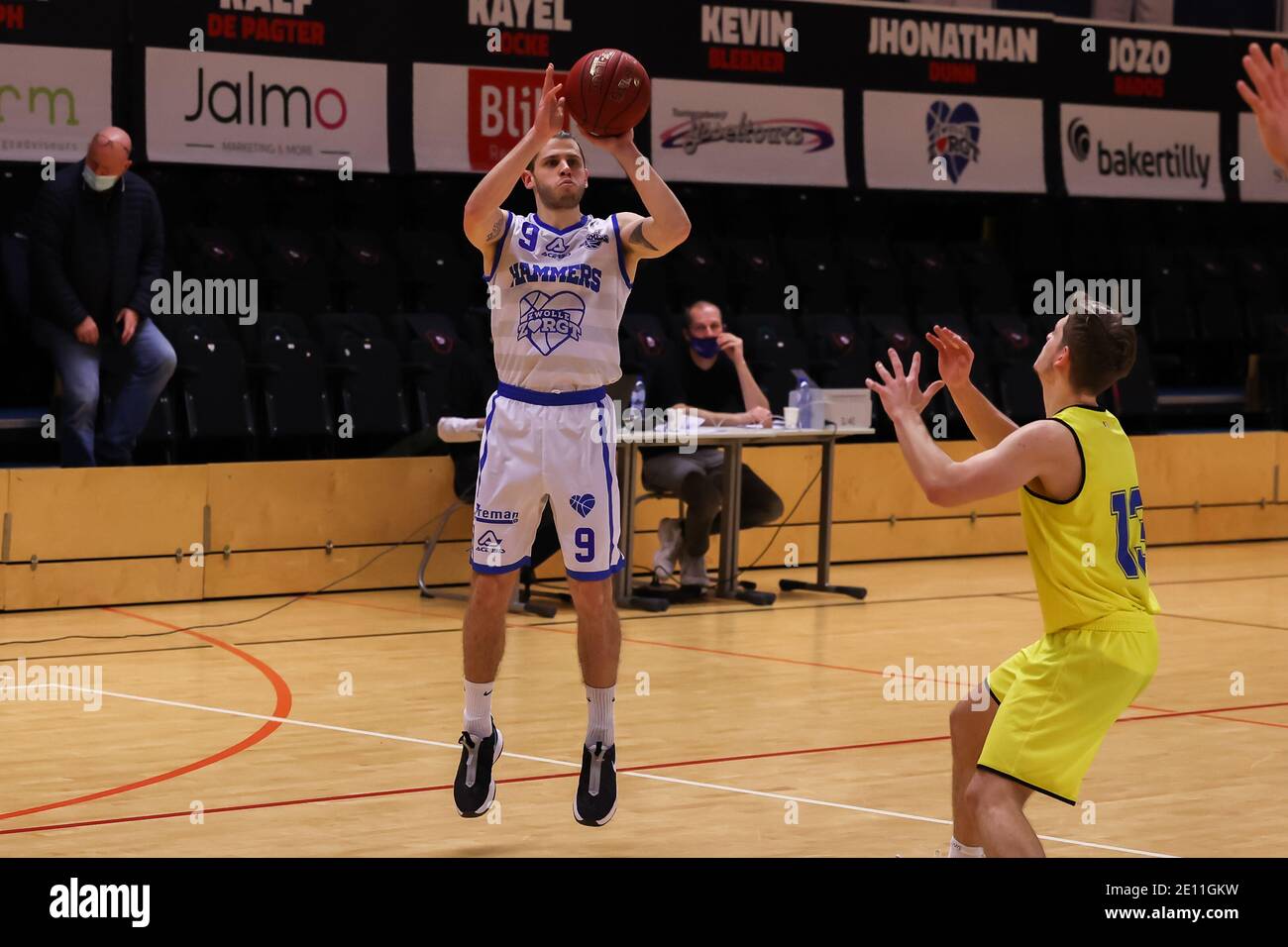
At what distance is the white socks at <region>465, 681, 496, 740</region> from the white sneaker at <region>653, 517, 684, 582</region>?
487 cm

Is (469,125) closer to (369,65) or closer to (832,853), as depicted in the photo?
(369,65)

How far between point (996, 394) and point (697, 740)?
6.73 meters

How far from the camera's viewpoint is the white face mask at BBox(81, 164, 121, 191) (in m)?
9.28

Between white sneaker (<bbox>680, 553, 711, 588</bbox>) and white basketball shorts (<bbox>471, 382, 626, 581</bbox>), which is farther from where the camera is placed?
white sneaker (<bbox>680, 553, 711, 588</bbox>)

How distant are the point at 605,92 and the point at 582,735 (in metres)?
2.36

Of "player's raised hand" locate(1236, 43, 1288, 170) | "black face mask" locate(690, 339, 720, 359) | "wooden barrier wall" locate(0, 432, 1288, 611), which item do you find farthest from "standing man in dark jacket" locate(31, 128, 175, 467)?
"player's raised hand" locate(1236, 43, 1288, 170)

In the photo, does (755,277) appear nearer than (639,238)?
No

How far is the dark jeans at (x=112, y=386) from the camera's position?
9195mm

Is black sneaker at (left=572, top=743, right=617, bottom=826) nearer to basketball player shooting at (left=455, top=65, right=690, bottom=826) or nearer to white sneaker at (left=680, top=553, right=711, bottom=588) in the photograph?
basketball player shooting at (left=455, top=65, right=690, bottom=826)

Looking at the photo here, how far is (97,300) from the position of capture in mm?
9398

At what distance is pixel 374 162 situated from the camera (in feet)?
35.6

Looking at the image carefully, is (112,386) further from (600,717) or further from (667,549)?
(600,717)
